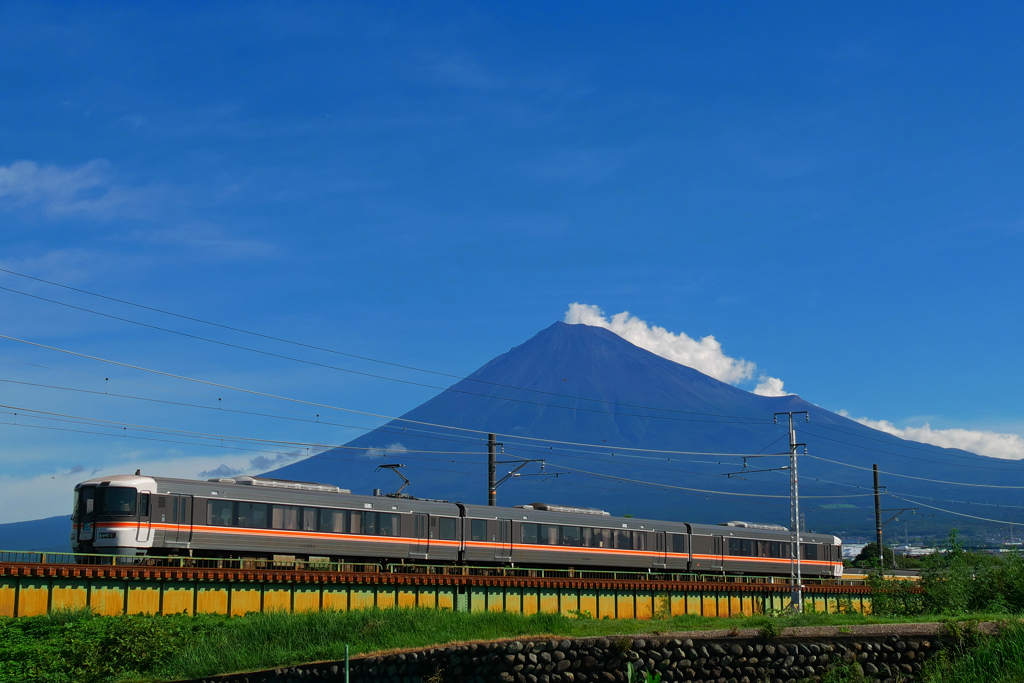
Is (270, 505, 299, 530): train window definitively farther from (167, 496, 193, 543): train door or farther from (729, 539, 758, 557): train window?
(729, 539, 758, 557): train window

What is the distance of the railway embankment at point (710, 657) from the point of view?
22000 mm

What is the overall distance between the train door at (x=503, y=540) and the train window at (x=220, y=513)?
14.3m

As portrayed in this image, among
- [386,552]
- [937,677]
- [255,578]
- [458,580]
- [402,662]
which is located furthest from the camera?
[386,552]

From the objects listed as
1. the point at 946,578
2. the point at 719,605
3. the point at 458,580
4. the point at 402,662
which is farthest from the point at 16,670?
the point at 719,605

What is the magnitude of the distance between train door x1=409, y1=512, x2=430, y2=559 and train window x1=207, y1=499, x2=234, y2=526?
30.3 feet

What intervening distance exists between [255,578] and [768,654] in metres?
20.4

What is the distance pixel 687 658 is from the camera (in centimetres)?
2253

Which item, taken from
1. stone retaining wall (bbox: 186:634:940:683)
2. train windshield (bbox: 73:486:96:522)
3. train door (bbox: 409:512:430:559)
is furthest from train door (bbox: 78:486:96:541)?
stone retaining wall (bbox: 186:634:940:683)

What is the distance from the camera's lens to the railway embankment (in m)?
22.0

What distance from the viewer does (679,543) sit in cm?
5784

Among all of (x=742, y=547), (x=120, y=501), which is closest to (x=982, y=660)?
(x=120, y=501)

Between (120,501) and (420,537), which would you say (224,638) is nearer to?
(120,501)

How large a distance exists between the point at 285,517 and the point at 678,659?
74.7ft

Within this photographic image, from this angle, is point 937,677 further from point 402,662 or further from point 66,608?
point 66,608
